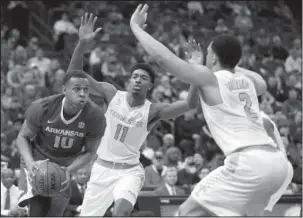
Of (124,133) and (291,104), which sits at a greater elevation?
(124,133)

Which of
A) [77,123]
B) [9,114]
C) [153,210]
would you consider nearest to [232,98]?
[77,123]

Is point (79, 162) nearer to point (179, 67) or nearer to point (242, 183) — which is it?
point (179, 67)

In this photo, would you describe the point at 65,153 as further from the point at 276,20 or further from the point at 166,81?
the point at 276,20

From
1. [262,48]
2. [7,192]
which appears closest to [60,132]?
[7,192]

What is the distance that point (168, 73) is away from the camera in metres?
18.4

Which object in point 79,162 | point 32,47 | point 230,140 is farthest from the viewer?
point 32,47

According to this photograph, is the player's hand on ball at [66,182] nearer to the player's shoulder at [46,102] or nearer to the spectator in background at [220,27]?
the player's shoulder at [46,102]

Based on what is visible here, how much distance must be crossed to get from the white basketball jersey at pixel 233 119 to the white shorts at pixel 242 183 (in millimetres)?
108

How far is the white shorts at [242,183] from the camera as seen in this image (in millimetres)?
5934

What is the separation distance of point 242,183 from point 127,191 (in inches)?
113

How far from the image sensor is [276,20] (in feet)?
75.8

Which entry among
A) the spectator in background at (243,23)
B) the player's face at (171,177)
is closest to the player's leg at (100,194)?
the player's face at (171,177)

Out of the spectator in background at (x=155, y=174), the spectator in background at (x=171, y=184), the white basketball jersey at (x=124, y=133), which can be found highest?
the white basketball jersey at (x=124, y=133)

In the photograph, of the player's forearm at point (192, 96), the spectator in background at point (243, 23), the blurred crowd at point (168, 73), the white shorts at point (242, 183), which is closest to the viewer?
the white shorts at point (242, 183)
